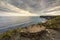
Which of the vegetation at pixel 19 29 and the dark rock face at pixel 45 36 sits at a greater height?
the vegetation at pixel 19 29

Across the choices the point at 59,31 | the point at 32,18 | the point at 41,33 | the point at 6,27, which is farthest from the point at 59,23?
the point at 6,27

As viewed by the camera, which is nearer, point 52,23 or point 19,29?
point 19,29

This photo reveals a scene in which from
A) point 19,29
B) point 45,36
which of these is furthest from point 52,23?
point 19,29

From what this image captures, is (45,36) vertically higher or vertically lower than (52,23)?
lower

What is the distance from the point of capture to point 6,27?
4.28ft

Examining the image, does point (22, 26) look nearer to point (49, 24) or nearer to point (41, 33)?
point (41, 33)

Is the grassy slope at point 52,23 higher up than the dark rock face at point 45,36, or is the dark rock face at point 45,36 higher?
the grassy slope at point 52,23

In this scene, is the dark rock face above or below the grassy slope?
below

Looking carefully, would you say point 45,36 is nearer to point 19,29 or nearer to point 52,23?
point 52,23

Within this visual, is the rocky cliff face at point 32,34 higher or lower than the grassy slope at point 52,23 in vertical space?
lower

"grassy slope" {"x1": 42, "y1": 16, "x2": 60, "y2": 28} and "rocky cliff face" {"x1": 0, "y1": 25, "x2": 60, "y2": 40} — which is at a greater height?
"grassy slope" {"x1": 42, "y1": 16, "x2": 60, "y2": 28}

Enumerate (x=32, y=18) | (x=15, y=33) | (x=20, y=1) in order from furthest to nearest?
1. (x=15, y=33)
2. (x=32, y=18)
3. (x=20, y=1)

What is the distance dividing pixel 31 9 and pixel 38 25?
344mm

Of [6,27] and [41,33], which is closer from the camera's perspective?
[6,27]
